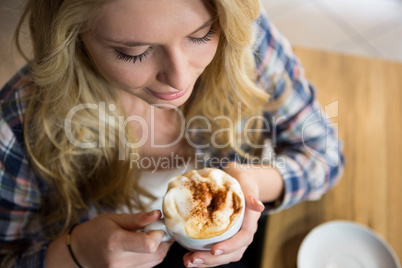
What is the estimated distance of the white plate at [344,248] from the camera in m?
0.98

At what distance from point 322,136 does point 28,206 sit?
89cm

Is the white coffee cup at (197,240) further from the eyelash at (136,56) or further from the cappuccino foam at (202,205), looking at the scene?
the eyelash at (136,56)

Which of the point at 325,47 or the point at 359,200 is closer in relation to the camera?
the point at 359,200

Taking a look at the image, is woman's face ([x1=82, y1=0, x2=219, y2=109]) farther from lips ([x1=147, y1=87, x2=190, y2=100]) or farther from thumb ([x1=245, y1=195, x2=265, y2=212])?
thumb ([x1=245, y1=195, x2=265, y2=212])

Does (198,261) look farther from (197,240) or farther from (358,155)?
(358,155)

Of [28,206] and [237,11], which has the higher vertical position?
[237,11]

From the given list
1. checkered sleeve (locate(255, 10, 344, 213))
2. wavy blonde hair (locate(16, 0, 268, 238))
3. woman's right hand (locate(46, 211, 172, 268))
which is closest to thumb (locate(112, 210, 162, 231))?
woman's right hand (locate(46, 211, 172, 268))

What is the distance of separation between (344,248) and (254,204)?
16.9 inches

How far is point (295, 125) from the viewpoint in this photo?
1.14 meters

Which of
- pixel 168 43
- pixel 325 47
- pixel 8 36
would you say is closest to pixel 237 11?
pixel 168 43

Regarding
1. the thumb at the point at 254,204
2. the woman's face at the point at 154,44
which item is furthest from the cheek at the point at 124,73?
the thumb at the point at 254,204

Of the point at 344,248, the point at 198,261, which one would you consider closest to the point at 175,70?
the point at 198,261

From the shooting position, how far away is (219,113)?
111 cm

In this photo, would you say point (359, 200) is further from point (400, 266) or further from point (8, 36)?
point (8, 36)
